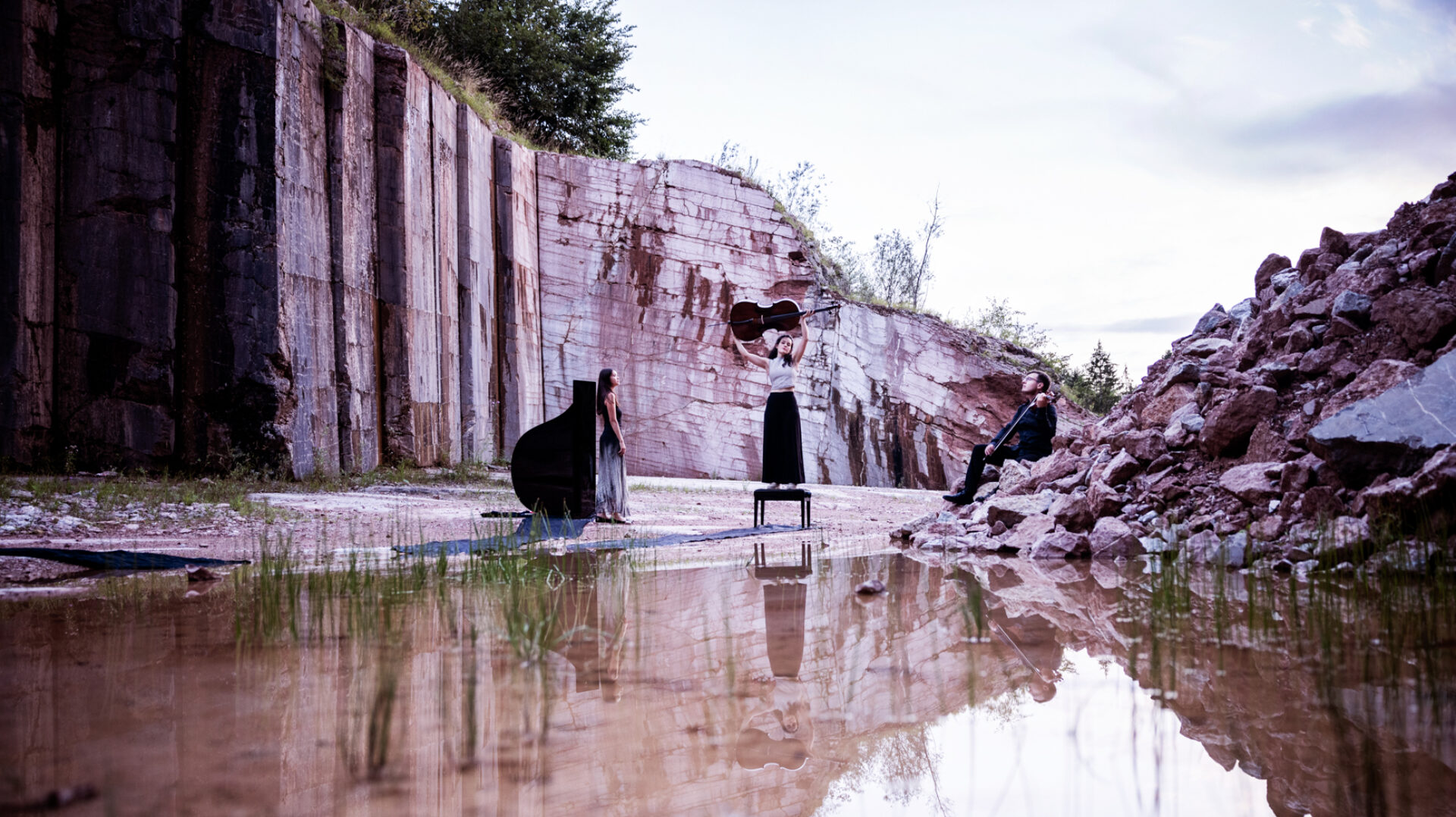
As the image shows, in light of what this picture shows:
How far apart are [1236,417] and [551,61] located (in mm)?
19799

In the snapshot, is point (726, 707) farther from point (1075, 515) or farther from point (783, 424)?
point (783, 424)

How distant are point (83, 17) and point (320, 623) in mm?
9736

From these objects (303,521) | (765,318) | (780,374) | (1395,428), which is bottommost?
(303,521)

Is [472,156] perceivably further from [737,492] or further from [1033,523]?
[1033,523]

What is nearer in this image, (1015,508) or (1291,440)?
(1291,440)

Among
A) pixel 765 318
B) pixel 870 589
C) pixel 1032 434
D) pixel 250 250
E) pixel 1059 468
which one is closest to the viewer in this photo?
pixel 870 589

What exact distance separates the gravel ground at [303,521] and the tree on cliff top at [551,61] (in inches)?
537

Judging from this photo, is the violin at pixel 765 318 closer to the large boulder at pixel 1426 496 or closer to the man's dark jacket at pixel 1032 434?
the man's dark jacket at pixel 1032 434

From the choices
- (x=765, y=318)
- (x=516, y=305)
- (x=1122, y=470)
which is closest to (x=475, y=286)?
(x=516, y=305)

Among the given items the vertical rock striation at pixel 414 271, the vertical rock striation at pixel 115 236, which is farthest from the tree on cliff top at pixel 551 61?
the vertical rock striation at pixel 115 236

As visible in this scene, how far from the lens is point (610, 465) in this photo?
25.6ft

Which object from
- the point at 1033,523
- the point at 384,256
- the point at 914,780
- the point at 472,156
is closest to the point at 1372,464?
the point at 1033,523

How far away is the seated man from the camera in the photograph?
916 cm

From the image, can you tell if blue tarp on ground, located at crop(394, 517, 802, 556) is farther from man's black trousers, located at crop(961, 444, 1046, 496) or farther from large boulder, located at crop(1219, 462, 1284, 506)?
large boulder, located at crop(1219, 462, 1284, 506)
